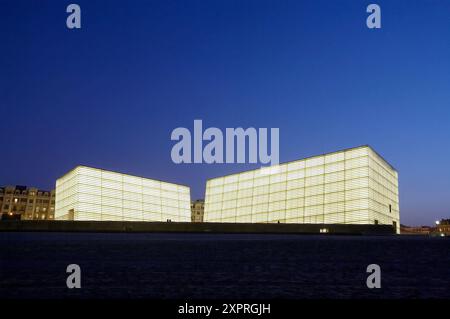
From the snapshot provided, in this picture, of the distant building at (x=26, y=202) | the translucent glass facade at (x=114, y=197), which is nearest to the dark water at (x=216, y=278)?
the translucent glass facade at (x=114, y=197)

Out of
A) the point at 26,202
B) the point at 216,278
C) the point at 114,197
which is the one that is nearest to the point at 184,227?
the point at 114,197

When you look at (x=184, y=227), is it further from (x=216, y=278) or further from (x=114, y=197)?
(x=216, y=278)

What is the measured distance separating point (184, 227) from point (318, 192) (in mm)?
31948

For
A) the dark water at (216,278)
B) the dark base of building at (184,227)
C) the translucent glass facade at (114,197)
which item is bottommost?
the dark water at (216,278)

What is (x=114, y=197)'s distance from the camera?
344 feet

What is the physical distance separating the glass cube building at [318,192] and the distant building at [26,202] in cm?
9477

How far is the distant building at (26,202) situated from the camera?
7234 inches

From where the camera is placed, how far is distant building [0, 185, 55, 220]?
184 metres

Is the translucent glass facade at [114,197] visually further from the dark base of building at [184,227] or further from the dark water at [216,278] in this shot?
the dark water at [216,278]

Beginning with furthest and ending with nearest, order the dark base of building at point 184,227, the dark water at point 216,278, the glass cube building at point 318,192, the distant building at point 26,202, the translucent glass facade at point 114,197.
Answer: the distant building at point 26,202, the translucent glass facade at point 114,197, the glass cube building at point 318,192, the dark base of building at point 184,227, the dark water at point 216,278

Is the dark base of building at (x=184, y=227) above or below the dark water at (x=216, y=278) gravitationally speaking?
above

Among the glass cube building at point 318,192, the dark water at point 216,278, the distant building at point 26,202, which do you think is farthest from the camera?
the distant building at point 26,202

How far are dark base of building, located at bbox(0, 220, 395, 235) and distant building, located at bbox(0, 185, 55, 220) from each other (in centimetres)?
12153

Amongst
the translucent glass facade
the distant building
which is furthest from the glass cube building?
the distant building
